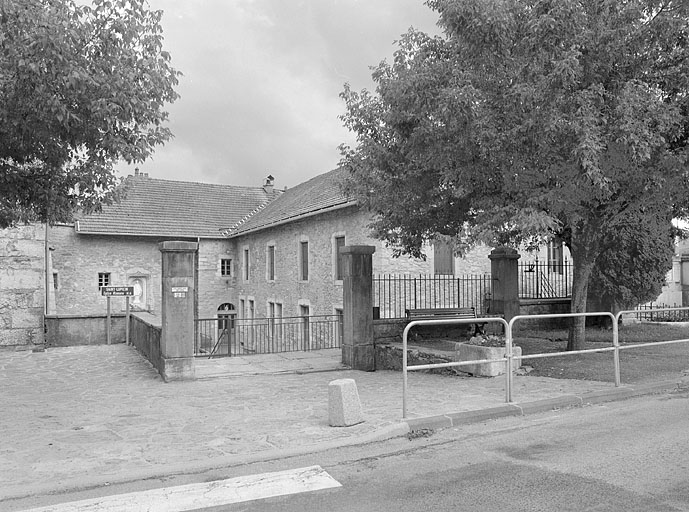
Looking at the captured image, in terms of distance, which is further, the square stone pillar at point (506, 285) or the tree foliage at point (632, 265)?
the tree foliage at point (632, 265)

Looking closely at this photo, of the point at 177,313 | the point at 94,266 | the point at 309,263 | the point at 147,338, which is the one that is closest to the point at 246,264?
the point at 94,266

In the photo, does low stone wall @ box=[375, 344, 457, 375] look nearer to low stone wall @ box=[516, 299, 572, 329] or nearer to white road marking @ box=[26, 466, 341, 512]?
low stone wall @ box=[516, 299, 572, 329]

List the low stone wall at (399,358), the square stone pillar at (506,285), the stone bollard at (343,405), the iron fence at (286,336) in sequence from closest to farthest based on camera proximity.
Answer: the stone bollard at (343,405) < the low stone wall at (399,358) < the square stone pillar at (506,285) < the iron fence at (286,336)

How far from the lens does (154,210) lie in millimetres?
31312

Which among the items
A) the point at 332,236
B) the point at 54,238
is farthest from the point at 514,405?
the point at 54,238

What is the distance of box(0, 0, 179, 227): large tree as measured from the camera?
6.09m

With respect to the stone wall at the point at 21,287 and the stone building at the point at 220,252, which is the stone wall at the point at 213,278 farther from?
the stone wall at the point at 21,287

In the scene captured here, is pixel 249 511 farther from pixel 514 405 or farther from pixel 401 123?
pixel 401 123

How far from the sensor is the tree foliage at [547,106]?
8.04m

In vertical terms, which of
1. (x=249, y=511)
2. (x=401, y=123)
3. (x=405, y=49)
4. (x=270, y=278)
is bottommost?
(x=249, y=511)

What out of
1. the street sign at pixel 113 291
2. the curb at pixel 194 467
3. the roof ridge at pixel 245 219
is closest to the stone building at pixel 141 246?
the roof ridge at pixel 245 219

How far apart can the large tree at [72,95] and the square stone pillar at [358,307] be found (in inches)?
192

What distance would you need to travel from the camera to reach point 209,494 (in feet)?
15.1

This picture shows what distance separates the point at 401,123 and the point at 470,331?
616 cm
